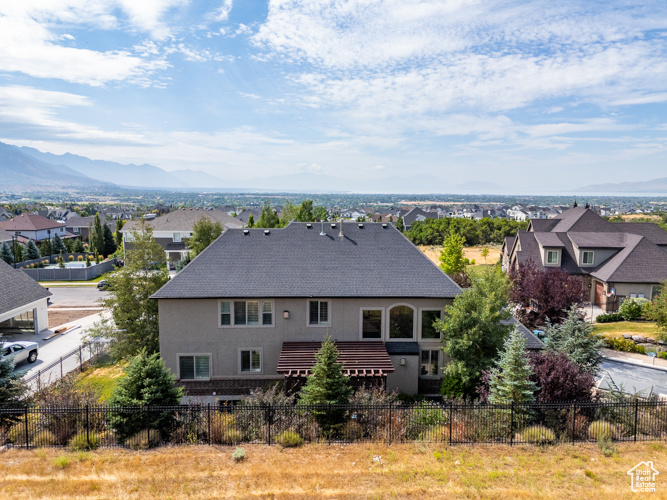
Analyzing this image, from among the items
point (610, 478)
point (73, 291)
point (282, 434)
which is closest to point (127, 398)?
point (282, 434)

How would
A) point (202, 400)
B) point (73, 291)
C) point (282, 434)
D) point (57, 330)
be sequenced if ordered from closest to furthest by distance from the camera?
point (282, 434)
point (202, 400)
point (57, 330)
point (73, 291)

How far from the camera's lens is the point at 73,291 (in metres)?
50.3

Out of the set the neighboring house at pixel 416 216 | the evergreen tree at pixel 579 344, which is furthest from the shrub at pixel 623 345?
the neighboring house at pixel 416 216

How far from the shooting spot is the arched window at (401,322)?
2241 cm

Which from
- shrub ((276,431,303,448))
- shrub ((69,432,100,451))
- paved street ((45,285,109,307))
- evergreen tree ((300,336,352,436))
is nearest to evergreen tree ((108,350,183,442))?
shrub ((69,432,100,451))

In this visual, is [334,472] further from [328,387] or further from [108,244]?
[108,244]

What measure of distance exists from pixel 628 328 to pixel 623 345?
16.2ft

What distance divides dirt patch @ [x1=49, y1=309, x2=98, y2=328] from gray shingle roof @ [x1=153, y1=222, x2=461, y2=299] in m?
21.5

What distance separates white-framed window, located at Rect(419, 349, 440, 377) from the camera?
2242cm

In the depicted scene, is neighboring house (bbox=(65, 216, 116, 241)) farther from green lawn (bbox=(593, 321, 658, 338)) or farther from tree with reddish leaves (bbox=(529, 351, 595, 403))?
tree with reddish leaves (bbox=(529, 351, 595, 403))

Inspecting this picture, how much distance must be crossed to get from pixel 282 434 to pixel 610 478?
10226 mm

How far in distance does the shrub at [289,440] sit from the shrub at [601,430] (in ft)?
33.8

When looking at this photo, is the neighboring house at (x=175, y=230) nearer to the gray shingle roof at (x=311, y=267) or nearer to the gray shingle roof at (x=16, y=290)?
the gray shingle roof at (x=16, y=290)

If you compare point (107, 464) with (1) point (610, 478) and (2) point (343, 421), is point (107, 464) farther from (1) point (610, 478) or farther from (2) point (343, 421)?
(1) point (610, 478)
